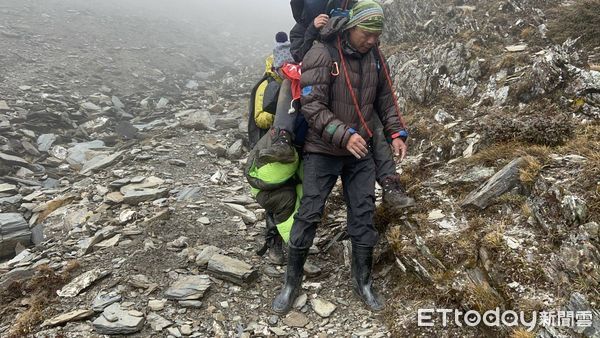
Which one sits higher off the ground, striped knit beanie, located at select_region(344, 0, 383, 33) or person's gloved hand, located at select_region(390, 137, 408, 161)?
striped knit beanie, located at select_region(344, 0, 383, 33)

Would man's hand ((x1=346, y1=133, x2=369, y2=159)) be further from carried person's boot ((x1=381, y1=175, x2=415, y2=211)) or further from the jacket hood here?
the jacket hood

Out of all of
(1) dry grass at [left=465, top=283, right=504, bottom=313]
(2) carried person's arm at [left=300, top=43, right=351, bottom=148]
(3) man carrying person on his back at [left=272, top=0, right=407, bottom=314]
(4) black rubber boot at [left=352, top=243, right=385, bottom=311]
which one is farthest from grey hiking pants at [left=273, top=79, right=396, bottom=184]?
(1) dry grass at [left=465, top=283, right=504, bottom=313]

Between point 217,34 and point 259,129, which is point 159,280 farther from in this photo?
point 217,34

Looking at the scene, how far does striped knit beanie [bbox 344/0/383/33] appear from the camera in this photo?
4.87m

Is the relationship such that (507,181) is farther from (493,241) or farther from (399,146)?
(399,146)

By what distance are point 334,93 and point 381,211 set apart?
2401mm

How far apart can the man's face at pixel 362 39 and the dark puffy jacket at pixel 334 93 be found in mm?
78

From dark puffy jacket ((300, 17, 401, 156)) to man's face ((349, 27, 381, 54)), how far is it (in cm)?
8

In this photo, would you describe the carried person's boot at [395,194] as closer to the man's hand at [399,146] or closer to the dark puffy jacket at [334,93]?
the man's hand at [399,146]

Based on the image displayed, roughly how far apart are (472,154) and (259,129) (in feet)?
12.7

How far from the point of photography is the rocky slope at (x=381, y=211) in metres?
4.96

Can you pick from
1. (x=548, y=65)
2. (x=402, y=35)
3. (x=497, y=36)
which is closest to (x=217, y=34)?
(x=402, y=35)

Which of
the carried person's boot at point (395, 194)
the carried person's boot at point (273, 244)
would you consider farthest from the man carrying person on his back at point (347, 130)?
the carried person's boot at point (273, 244)

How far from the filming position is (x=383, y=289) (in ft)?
18.9
